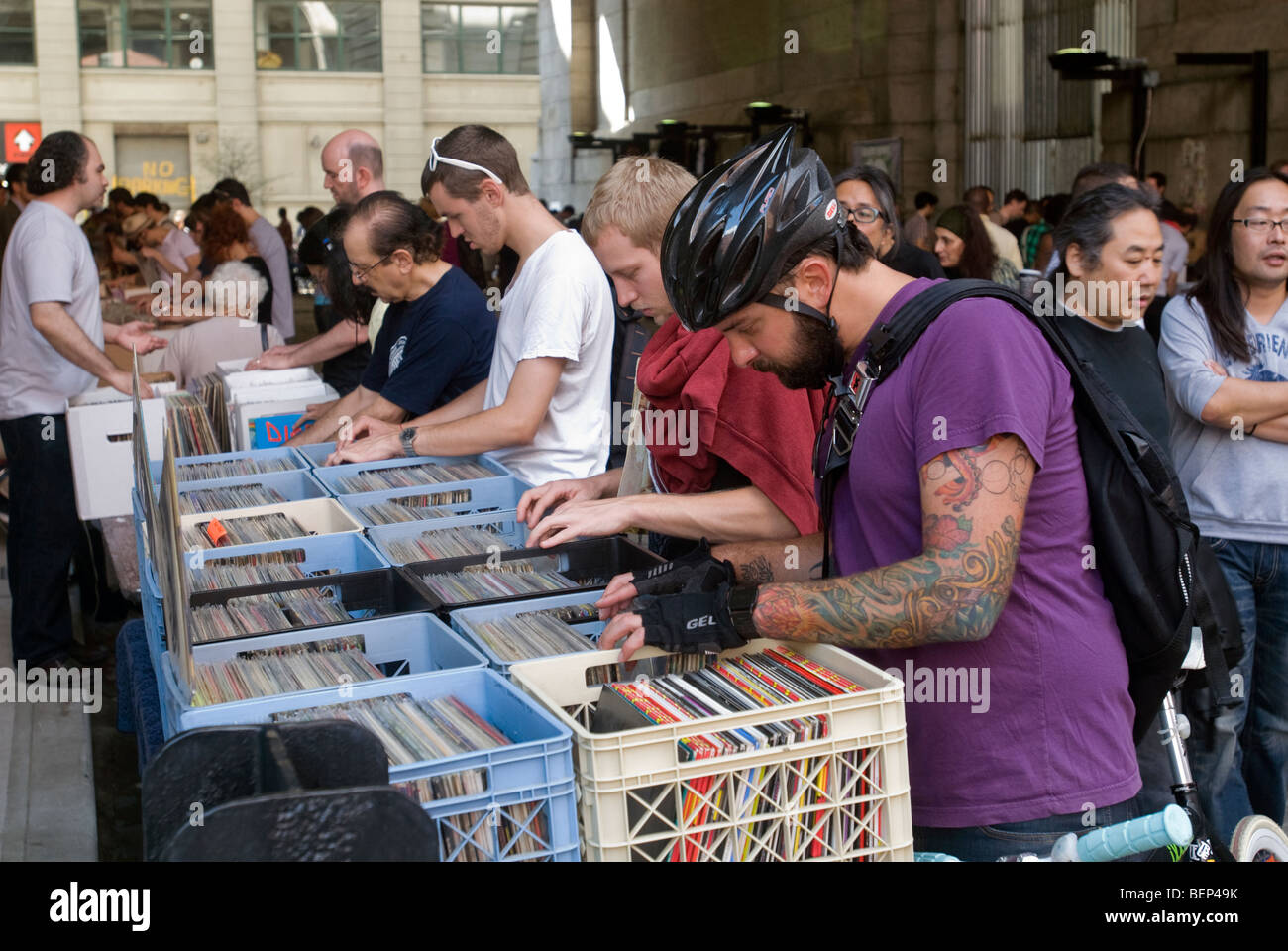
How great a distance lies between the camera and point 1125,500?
175 cm

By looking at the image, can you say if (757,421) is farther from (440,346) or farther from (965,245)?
(965,245)

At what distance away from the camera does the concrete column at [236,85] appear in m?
41.7

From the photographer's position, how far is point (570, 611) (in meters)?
2.18

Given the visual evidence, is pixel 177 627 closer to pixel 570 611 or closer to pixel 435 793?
pixel 435 793

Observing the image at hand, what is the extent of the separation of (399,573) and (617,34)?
90.6ft

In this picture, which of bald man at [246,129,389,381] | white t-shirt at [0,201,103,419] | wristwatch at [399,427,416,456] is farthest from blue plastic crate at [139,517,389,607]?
white t-shirt at [0,201,103,419]

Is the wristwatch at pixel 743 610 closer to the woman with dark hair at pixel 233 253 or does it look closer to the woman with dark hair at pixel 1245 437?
the woman with dark hair at pixel 1245 437

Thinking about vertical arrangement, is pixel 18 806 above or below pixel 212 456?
below

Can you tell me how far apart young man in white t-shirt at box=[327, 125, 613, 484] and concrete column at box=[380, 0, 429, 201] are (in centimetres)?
4076

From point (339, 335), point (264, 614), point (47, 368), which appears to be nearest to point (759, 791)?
point (264, 614)

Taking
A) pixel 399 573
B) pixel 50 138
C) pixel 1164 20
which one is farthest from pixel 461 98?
pixel 399 573

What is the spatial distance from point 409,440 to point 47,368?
2628 mm

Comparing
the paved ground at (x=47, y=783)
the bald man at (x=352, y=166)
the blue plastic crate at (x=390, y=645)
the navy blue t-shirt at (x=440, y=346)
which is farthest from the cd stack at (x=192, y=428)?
the blue plastic crate at (x=390, y=645)

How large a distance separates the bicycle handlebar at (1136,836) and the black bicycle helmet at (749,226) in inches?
31.0
